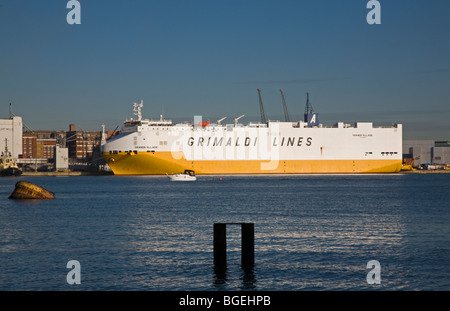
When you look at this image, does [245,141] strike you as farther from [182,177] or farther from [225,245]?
[225,245]

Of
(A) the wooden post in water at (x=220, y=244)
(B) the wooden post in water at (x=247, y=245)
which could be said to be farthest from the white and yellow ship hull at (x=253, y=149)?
(A) the wooden post in water at (x=220, y=244)

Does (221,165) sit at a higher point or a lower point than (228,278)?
higher

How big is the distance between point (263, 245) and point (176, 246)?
3.81m

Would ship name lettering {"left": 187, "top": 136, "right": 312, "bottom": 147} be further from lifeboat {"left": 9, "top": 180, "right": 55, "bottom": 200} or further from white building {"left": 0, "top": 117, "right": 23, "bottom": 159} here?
white building {"left": 0, "top": 117, "right": 23, "bottom": 159}

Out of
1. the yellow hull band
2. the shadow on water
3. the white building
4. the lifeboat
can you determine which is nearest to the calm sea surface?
the shadow on water

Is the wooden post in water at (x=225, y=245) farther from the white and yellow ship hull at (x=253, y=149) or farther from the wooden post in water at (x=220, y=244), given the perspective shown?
the white and yellow ship hull at (x=253, y=149)

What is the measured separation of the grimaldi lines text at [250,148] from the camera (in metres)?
97.8

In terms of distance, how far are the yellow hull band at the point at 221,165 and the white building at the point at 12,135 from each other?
86.1 meters

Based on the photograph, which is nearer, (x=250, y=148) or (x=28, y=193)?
(x=28, y=193)

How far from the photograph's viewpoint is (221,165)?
102 m

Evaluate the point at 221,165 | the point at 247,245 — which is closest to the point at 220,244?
the point at 247,245

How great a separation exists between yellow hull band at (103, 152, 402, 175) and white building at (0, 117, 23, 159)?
3391 inches
